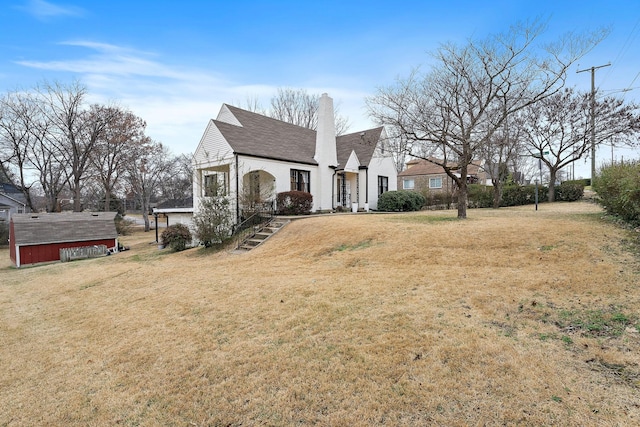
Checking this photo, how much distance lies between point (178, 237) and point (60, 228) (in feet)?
37.2

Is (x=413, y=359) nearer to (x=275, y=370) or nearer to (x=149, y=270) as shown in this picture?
(x=275, y=370)

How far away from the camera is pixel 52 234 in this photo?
20234mm

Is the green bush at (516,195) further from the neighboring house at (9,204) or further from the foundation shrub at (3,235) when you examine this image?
the neighboring house at (9,204)

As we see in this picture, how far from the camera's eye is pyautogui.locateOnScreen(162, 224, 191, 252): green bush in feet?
52.7

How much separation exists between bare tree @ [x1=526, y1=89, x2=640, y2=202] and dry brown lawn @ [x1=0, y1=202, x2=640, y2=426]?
16.6 meters

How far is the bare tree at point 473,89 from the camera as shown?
1142 cm

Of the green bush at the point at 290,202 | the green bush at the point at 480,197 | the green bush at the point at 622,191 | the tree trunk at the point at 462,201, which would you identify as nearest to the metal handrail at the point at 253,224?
the green bush at the point at 290,202

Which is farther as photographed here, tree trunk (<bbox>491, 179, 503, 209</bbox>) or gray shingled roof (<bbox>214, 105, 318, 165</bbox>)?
tree trunk (<bbox>491, 179, 503, 209</bbox>)

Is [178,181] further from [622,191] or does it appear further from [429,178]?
[622,191]

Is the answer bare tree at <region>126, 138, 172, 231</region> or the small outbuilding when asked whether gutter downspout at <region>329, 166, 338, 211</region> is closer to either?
the small outbuilding

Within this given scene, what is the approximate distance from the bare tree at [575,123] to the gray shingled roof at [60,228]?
31244 millimetres

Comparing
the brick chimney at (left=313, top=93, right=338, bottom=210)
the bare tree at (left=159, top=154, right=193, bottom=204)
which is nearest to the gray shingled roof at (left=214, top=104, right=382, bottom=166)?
the brick chimney at (left=313, top=93, right=338, bottom=210)

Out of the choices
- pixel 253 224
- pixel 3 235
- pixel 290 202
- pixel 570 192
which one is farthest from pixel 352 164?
pixel 3 235

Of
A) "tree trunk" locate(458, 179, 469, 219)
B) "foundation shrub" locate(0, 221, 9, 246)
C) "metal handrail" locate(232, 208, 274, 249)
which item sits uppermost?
"tree trunk" locate(458, 179, 469, 219)
